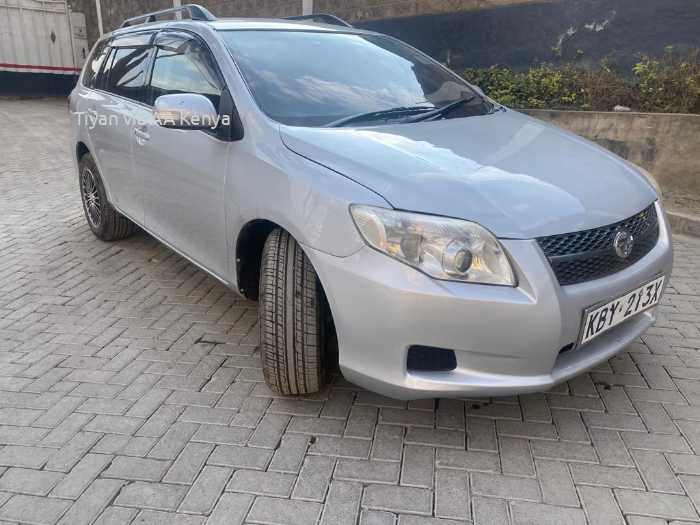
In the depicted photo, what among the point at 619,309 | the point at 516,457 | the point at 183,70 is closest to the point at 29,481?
the point at 516,457

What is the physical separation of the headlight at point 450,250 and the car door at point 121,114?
2308 millimetres

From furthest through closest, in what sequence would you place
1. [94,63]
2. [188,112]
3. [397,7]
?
[397,7], [94,63], [188,112]

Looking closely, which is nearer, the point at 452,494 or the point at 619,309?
the point at 452,494

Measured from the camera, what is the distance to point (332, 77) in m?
2.98

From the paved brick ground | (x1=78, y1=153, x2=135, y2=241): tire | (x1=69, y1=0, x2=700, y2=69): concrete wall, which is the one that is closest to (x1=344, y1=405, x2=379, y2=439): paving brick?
the paved brick ground

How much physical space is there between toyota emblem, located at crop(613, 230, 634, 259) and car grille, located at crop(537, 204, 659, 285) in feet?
0.04

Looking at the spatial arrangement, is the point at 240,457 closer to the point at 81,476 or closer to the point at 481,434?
the point at 81,476

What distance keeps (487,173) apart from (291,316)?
3.19ft

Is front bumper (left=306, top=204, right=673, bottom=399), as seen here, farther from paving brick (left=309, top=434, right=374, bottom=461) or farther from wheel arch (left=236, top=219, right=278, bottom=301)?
wheel arch (left=236, top=219, right=278, bottom=301)

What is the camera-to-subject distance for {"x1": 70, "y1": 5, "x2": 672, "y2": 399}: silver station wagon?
2006 mm

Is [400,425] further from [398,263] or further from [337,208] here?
[337,208]

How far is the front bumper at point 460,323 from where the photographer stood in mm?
1981

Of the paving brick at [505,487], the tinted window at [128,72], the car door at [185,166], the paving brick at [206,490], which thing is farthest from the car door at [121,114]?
the paving brick at [505,487]

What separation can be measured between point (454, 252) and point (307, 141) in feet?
2.71
